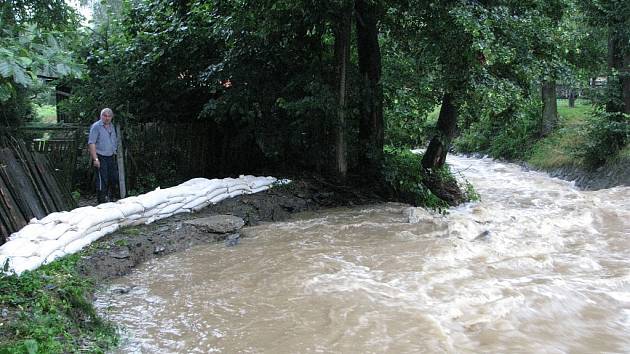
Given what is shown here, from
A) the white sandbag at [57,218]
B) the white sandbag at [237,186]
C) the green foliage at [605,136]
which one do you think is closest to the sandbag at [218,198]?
the white sandbag at [237,186]

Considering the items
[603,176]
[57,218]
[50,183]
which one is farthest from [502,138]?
[57,218]

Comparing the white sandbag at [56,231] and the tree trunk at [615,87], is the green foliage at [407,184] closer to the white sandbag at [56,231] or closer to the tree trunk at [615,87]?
the white sandbag at [56,231]

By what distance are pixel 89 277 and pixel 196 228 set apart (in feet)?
6.72

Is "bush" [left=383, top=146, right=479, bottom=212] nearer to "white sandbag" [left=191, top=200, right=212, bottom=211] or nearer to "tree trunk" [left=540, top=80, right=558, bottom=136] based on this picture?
"white sandbag" [left=191, top=200, right=212, bottom=211]

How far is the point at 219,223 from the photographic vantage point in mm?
7422

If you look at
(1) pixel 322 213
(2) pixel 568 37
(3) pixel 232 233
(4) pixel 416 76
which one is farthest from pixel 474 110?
(3) pixel 232 233

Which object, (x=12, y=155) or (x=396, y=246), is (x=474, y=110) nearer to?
(x=396, y=246)

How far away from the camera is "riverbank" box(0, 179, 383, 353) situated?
3662mm

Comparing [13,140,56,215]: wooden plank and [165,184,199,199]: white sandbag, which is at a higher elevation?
[13,140,56,215]: wooden plank

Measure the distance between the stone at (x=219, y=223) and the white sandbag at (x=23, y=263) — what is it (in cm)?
248

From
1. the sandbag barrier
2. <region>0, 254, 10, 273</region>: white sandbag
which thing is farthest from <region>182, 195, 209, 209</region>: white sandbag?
<region>0, 254, 10, 273</region>: white sandbag

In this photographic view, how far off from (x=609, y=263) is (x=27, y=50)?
6.23m

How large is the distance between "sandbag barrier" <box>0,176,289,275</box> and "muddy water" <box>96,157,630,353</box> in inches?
27.3

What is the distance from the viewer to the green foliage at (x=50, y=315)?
3.52 metres
